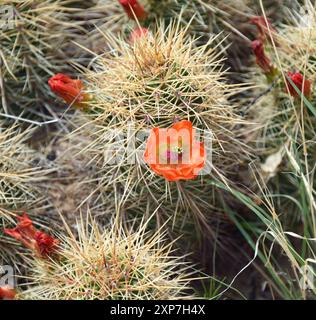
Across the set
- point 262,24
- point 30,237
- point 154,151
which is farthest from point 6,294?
point 262,24

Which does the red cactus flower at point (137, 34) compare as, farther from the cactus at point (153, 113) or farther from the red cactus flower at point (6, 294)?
the red cactus flower at point (6, 294)

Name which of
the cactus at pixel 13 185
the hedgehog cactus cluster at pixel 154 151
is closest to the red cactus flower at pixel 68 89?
the hedgehog cactus cluster at pixel 154 151

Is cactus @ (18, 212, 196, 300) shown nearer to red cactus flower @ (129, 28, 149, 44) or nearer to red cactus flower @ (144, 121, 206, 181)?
red cactus flower @ (144, 121, 206, 181)

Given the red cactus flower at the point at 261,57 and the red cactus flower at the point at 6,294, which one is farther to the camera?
the red cactus flower at the point at 261,57

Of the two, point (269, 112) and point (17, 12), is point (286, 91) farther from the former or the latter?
point (17, 12)

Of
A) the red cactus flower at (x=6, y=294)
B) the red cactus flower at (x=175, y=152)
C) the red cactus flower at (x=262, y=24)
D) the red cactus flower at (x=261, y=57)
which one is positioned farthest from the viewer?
the red cactus flower at (x=262, y=24)

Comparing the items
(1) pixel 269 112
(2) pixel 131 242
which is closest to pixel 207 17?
(1) pixel 269 112
